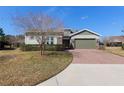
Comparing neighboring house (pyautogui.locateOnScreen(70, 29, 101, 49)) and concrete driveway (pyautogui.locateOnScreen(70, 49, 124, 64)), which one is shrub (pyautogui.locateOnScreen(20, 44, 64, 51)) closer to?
concrete driveway (pyautogui.locateOnScreen(70, 49, 124, 64))

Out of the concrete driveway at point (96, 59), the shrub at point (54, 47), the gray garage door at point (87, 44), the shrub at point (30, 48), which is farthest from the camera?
the gray garage door at point (87, 44)

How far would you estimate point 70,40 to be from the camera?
110 ft

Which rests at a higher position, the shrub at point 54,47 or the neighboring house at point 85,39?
the neighboring house at point 85,39

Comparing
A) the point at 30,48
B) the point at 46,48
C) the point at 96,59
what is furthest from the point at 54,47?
the point at 96,59

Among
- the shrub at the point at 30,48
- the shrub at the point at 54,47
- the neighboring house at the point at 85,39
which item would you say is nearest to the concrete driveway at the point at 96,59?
the shrub at the point at 54,47

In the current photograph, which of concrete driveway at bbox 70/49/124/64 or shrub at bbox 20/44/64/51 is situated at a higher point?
shrub at bbox 20/44/64/51

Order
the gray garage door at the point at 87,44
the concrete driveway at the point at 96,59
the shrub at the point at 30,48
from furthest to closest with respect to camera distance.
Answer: the gray garage door at the point at 87,44 → the shrub at the point at 30,48 → the concrete driveway at the point at 96,59

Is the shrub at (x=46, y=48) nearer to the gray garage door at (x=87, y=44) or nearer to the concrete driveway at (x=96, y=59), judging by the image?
the concrete driveway at (x=96, y=59)

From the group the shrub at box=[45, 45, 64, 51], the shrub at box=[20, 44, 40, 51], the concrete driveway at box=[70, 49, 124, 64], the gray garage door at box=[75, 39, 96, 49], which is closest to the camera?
the concrete driveway at box=[70, 49, 124, 64]

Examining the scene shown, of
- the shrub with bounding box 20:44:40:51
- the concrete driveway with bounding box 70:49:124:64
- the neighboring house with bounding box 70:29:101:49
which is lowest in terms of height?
the concrete driveway with bounding box 70:49:124:64

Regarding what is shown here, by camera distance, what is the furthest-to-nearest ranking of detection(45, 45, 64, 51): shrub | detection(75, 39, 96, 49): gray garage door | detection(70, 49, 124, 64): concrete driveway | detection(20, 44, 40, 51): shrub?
detection(75, 39, 96, 49): gray garage door → detection(20, 44, 40, 51): shrub → detection(45, 45, 64, 51): shrub → detection(70, 49, 124, 64): concrete driveway

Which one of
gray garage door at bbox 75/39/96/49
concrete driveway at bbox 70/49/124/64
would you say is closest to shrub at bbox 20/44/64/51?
concrete driveway at bbox 70/49/124/64

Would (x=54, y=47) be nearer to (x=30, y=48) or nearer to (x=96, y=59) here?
(x=30, y=48)
